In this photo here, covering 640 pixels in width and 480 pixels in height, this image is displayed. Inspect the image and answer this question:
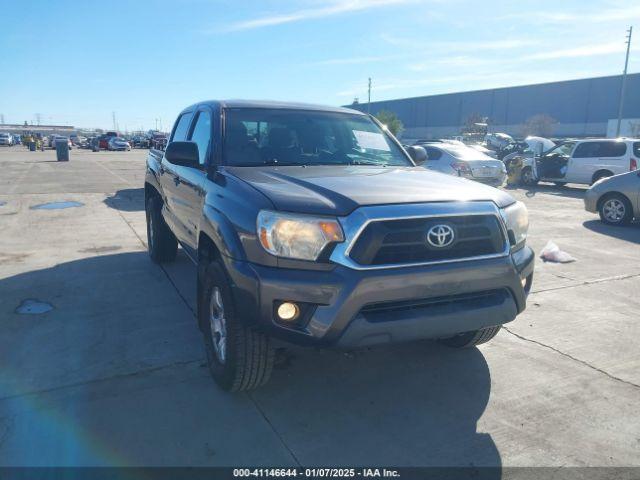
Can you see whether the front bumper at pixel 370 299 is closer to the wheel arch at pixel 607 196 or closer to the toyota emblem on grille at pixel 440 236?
the toyota emblem on grille at pixel 440 236

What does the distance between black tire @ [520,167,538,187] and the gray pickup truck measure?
1538cm

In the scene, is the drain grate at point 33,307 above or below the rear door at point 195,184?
below

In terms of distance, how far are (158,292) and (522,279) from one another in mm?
3612

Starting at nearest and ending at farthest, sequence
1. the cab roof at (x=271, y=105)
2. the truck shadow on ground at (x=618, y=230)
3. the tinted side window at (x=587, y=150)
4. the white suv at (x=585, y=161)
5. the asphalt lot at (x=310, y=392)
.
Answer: the asphalt lot at (x=310, y=392)
the cab roof at (x=271, y=105)
the truck shadow on ground at (x=618, y=230)
the white suv at (x=585, y=161)
the tinted side window at (x=587, y=150)

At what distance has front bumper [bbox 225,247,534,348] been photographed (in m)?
2.58

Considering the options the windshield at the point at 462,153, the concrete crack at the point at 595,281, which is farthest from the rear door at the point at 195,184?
the windshield at the point at 462,153

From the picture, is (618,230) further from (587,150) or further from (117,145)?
(117,145)

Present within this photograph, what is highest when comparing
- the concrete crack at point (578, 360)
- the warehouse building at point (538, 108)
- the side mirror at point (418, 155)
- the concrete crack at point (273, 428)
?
the warehouse building at point (538, 108)

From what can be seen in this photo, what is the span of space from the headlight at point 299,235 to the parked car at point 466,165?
10.5m

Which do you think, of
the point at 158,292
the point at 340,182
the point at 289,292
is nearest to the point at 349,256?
the point at 289,292

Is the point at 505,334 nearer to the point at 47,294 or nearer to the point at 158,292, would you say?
the point at 158,292

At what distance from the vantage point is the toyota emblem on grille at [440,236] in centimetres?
276

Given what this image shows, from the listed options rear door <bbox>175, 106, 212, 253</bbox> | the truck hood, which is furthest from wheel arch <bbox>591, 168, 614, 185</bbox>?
rear door <bbox>175, 106, 212, 253</bbox>

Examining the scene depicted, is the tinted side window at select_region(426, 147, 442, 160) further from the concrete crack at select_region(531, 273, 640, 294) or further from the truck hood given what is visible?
the truck hood
